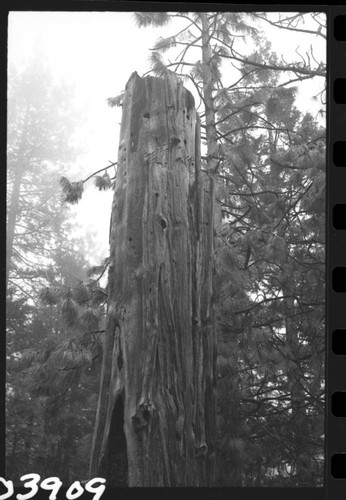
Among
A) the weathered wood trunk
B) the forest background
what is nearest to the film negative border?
the weathered wood trunk

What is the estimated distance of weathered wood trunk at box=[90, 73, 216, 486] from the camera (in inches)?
73.2

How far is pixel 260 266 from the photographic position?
455 cm

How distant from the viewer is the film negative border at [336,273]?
0.80 meters

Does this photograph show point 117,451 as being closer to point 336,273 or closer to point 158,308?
point 158,308

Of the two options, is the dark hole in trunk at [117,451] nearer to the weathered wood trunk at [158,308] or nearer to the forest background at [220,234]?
the weathered wood trunk at [158,308]

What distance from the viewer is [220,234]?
3.56 meters

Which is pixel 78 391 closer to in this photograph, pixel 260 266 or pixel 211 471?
pixel 260 266

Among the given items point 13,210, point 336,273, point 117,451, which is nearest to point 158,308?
point 117,451

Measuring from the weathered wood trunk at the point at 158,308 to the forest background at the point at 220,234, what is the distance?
1.09m

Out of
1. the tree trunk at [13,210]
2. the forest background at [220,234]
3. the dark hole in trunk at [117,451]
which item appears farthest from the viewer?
the tree trunk at [13,210]

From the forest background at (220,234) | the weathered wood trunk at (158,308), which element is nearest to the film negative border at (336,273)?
the weathered wood trunk at (158,308)

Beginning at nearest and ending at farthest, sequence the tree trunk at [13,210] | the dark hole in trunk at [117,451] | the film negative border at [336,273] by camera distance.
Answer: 1. the film negative border at [336,273]
2. the dark hole in trunk at [117,451]
3. the tree trunk at [13,210]

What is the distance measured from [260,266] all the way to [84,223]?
3930mm

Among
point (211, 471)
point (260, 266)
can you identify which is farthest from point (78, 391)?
point (211, 471)
